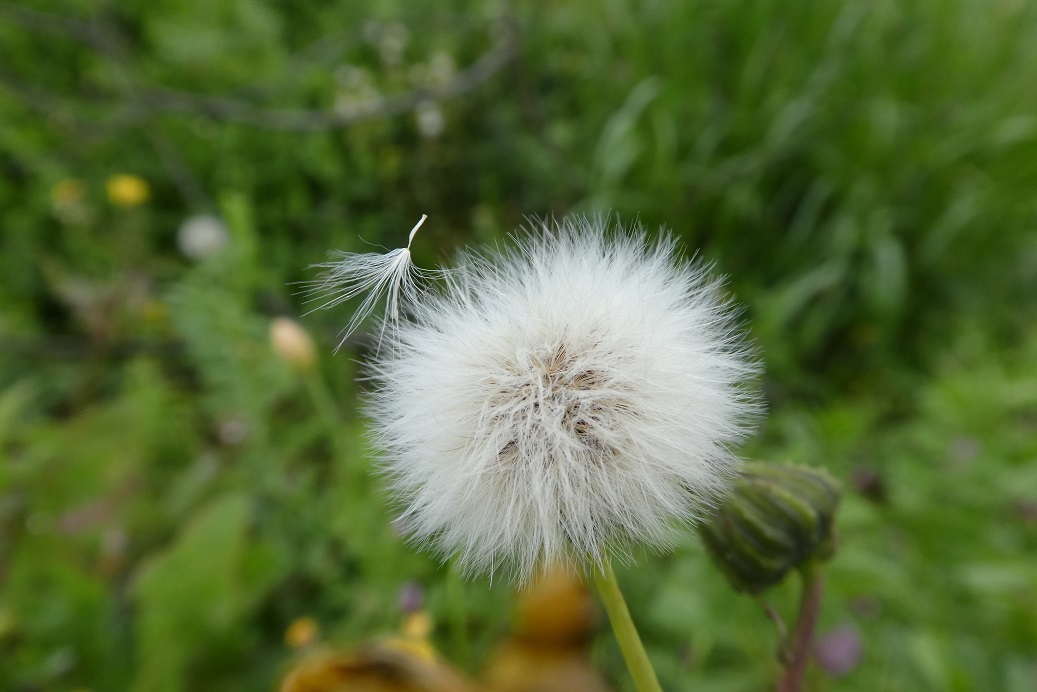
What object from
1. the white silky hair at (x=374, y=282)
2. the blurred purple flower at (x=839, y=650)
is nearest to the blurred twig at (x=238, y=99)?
the white silky hair at (x=374, y=282)

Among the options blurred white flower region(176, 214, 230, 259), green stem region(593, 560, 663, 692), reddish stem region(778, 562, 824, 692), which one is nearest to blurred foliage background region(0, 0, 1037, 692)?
blurred white flower region(176, 214, 230, 259)

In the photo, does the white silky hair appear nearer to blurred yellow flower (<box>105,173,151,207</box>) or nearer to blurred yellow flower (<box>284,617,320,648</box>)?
blurred yellow flower (<box>284,617,320,648</box>)

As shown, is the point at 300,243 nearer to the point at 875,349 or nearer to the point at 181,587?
the point at 181,587

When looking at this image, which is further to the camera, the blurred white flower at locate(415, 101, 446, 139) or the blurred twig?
the blurred white flower at locate(415, 101, 446, 139)

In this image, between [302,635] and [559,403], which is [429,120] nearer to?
[302,635]

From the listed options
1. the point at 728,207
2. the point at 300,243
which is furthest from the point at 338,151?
the point at 728,207
